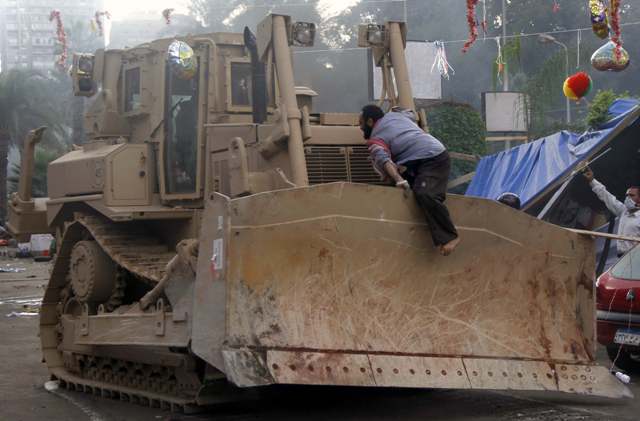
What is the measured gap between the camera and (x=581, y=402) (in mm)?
8445

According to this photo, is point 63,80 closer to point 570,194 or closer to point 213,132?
point 570,194

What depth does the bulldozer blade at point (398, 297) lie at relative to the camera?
702 cm

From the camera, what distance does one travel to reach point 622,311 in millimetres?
9914

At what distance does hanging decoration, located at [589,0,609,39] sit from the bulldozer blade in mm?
5404

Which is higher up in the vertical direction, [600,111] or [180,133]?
[600,111]

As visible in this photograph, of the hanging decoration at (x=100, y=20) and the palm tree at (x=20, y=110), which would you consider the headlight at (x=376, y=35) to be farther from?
the palm tree at (x=20, y=110)

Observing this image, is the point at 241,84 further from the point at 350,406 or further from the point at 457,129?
the point at 457,129

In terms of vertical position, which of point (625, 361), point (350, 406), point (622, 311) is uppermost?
point (622, 311)

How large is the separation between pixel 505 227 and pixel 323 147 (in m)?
1.65

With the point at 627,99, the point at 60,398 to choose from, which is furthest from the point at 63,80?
the point at 60,398

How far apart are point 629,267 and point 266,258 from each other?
455 centimetres

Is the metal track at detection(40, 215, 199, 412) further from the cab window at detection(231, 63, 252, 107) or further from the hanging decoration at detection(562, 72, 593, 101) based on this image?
the hanging decoration at detection(562, 72, 593, 101)

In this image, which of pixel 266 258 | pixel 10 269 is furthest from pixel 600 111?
pixel 10 269

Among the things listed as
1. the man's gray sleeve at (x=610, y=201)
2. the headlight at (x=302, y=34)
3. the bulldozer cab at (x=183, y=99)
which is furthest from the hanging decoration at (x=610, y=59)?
the headlight at (x=302, y=34)
